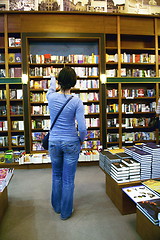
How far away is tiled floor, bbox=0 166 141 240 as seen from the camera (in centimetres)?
178

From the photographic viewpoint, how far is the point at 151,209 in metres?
1.55

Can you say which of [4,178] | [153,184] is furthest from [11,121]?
[153,184]

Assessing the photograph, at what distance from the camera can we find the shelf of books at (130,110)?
A: 4332 millimetres

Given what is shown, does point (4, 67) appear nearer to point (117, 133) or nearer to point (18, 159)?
point (18, 159)

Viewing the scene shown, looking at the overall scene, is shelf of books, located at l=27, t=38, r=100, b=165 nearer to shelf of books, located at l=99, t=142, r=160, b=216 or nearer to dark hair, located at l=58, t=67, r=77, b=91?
shelf of books, located at l=99, t=142, r=160, b=216

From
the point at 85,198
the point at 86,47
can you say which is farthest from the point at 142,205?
the point at 86,47

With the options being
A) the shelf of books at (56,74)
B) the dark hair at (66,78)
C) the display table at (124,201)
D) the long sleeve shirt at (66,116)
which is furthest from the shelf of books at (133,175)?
the shelf of books at (56,74)

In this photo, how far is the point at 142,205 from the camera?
5.36 ft

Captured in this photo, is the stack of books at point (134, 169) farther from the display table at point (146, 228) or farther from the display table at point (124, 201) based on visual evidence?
the display table at point (146, 228)

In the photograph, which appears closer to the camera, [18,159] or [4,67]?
[18,159]

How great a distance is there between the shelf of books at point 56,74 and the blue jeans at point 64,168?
2.02 metres

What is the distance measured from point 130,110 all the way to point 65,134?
2.92 m

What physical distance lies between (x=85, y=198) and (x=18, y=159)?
207 cm

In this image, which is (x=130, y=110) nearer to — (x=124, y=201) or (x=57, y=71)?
(x=57, y=71)
